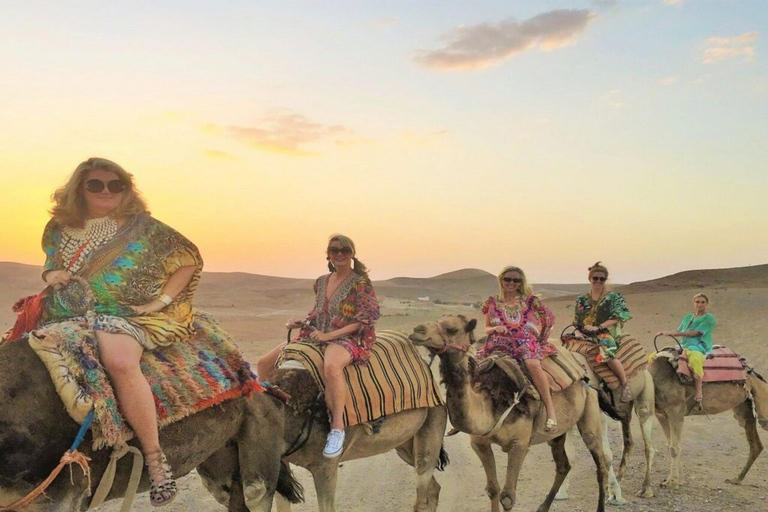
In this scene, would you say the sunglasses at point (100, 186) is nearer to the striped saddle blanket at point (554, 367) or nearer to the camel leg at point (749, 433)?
the striped saddle blanket at point (554, 367)

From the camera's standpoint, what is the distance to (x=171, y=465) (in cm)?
375

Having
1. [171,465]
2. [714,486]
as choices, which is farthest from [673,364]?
[171,465]

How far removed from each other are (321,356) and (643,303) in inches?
1381

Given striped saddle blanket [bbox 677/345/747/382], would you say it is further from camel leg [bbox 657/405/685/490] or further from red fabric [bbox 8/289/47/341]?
red fabric [bbox 8/289/47/341]

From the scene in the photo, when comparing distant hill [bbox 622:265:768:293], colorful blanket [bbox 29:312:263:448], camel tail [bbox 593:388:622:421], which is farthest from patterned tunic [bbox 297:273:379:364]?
distant hill [bbox 622:265:768:293]

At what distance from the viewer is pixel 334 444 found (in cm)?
511

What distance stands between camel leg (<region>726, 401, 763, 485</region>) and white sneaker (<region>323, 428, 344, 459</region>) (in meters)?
6.78

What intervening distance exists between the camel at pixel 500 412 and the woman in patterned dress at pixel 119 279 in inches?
106

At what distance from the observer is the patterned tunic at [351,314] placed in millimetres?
5684

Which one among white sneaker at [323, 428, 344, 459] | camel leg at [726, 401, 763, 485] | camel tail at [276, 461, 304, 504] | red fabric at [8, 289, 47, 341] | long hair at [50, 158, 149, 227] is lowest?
camel leg at [726, 401, 763, 485]

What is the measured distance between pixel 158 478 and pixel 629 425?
7.28 m

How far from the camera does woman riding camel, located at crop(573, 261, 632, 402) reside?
8.48 metres

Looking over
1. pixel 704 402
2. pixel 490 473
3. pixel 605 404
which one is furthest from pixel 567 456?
pixel 704 402

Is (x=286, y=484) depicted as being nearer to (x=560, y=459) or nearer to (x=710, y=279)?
(x=560, y=459)
